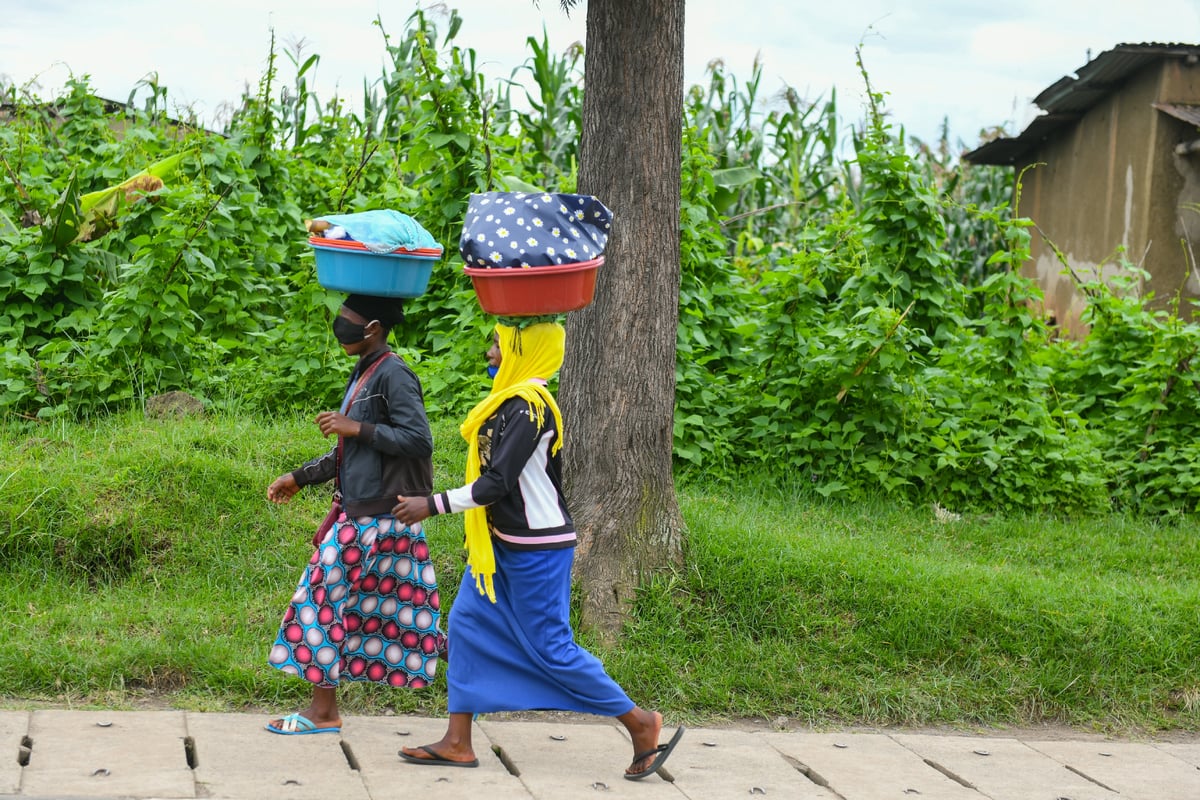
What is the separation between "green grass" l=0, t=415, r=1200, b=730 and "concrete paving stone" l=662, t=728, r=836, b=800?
371mm

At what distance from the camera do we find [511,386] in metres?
4.17

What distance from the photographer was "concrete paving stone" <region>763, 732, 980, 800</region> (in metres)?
4.37

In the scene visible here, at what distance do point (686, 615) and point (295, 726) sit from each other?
1917 mm

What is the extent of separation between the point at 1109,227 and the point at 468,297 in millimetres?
8258

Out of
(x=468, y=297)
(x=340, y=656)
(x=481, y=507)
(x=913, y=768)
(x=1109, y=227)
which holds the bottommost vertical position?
(x=913, y=768)

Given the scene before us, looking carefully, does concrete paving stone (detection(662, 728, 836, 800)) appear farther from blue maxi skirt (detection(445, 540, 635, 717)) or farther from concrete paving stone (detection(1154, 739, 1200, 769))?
concrete paving stone (detection(1154, 739, 1200, 769))

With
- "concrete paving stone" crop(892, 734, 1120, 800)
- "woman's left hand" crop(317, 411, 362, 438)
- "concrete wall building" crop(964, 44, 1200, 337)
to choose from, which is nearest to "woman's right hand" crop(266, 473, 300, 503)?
"woman's left hand" crop(317, 411, 362, 438)

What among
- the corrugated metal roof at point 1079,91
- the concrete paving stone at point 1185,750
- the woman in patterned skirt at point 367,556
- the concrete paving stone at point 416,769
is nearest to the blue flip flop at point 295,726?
the woman in patterned skirt at point 367,556

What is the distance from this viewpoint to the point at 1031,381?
7867mm

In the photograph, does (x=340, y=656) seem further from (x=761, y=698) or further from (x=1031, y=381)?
(x=1031, y=381)

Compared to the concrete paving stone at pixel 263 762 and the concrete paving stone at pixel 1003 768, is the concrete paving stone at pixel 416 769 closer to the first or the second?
the concrete paving stone at pixel 263 762

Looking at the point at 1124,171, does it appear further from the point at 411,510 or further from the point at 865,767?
the point at 411,510

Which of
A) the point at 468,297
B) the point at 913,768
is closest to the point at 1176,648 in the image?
the point at 913,768

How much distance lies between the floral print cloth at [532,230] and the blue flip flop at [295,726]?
5.86 feet
